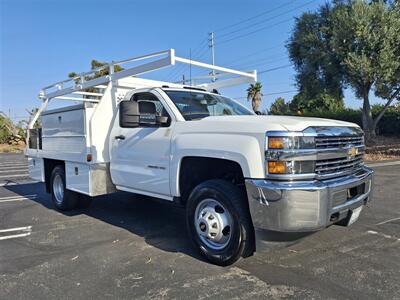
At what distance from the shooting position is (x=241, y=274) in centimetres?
394

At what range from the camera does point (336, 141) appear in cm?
407

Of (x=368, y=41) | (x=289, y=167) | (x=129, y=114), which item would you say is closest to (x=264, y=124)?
(x=289, y=167)

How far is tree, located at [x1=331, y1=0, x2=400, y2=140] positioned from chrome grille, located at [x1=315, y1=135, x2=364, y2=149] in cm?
1401

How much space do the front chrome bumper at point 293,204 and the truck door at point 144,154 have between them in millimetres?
1488

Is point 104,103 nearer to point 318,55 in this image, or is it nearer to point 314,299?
point 314,299

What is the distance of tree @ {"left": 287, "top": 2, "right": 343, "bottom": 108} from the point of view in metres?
18.7

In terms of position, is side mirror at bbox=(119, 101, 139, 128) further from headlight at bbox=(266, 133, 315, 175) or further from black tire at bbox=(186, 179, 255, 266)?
headlight at bbox=(266, 133, 315, 175)

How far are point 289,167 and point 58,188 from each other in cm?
514

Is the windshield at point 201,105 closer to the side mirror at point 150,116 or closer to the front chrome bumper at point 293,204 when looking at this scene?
the side mirror at point 150,116

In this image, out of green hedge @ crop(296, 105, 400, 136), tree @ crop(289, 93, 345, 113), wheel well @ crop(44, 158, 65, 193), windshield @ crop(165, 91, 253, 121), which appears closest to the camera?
windshield @ crop(165, 91, 253, 121)

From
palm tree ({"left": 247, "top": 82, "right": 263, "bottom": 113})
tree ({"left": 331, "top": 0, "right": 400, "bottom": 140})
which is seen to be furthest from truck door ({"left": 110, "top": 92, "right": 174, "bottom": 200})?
palm tree ({"left": 247, "top": 82, "right": 263, "bottom": 113})

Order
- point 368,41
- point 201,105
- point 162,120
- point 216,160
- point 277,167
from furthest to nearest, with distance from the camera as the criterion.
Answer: point 368,41, point 201,105, point 162,120, point 216,160, point 277,167

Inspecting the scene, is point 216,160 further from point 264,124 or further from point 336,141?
point 336,141

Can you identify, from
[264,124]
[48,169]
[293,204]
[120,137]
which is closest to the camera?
[293,204]
